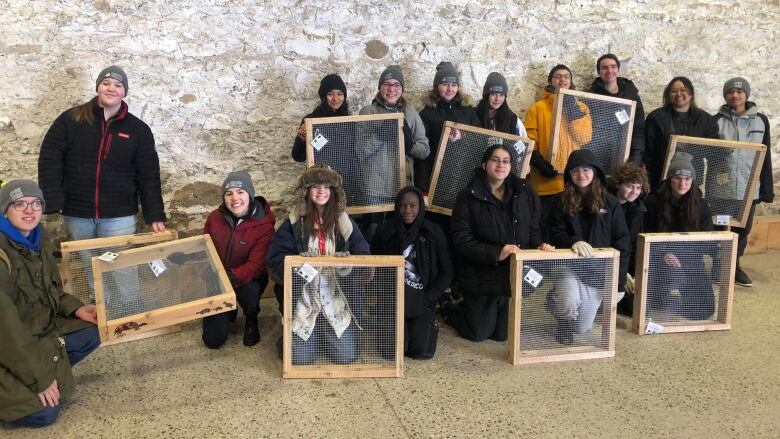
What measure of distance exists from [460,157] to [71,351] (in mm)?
2529

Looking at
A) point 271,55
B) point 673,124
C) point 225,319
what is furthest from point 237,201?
point 673,124

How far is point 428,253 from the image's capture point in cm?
364

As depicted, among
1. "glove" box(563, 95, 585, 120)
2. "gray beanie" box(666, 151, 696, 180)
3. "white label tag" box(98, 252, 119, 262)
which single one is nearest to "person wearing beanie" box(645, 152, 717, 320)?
"gray beanie" box(666, 151, 696, 180)

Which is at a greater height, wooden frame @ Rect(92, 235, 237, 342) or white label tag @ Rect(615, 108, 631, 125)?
white label tag @ Rect(615, 108, 631, 125)

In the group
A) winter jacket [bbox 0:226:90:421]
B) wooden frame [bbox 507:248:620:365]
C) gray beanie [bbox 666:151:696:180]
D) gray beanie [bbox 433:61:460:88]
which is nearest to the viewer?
winter jacket [bbox 0:226:90:421]

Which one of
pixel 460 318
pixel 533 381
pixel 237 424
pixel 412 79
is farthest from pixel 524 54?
pixel 237 424

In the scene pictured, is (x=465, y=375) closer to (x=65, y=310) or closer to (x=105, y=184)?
(x=65, y=310)

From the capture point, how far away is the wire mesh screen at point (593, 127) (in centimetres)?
438

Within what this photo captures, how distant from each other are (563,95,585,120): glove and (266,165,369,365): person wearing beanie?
185 cm

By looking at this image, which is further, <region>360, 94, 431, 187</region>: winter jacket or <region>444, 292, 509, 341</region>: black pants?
<region>360, 94, 431, 187</region>: winter jacket

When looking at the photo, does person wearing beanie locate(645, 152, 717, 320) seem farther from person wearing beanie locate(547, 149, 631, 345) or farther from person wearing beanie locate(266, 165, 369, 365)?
person wearing beanie locate(266, 165, 369, 365)

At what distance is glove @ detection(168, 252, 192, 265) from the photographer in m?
3.36

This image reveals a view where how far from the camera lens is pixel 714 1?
5453 mm

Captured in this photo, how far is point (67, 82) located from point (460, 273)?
2850mm
